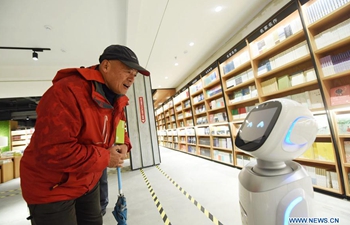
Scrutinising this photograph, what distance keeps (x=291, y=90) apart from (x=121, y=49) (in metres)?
3.02

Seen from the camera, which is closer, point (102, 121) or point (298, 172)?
point (298, 172)

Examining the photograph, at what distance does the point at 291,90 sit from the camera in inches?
109

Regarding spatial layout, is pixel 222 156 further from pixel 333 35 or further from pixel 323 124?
pixel 333 35

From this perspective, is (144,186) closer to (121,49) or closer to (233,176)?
(233,176)

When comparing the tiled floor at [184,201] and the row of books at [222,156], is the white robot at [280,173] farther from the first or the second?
the row of books at [222,156]

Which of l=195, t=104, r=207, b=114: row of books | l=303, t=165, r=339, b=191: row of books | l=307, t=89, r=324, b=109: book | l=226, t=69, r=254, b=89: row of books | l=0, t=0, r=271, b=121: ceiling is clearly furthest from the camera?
l=195, t=104, r=207, b=114: row of books

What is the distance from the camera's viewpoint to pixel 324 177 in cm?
221

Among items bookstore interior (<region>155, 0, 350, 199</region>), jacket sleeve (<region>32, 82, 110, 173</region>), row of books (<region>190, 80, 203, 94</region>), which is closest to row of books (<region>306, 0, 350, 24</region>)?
bookstore interior (<region>155, 0, 350, 199</region>)

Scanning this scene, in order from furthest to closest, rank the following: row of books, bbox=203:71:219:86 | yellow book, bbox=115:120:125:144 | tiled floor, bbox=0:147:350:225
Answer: row of books, bbox=203:71:219:86 < tiled floor, bbox=0:147:350:225 < yellow book, bbox=115:120:125:144

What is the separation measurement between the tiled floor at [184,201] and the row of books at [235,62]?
8.09 ft

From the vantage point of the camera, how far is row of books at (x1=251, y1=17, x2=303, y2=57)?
242cm

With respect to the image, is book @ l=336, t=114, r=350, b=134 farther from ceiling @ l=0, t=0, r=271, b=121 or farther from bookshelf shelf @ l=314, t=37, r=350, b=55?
ceiling @ l=0, t=0, r=271, b=121

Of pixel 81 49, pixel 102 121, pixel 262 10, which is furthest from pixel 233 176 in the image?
pixel 81 49

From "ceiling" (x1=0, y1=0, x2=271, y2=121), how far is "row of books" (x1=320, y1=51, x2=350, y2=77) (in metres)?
1.68
